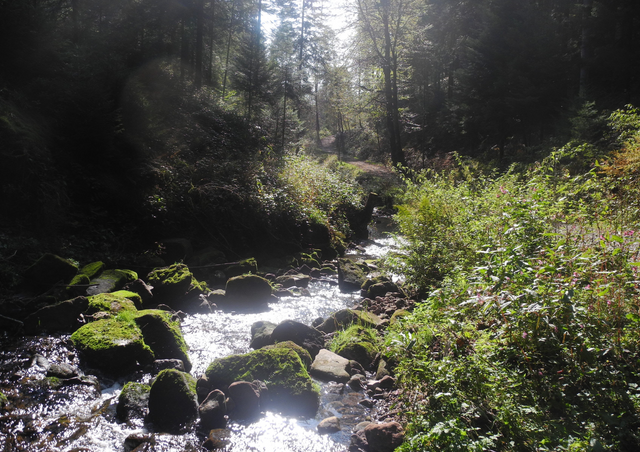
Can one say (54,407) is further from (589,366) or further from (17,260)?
(589,366)

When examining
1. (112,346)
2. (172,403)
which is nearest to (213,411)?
(172,403)

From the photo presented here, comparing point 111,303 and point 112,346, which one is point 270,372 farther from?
point 111,303

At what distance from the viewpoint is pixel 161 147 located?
1071 cm

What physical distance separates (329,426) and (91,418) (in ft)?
8.56

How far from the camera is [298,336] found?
231 inches

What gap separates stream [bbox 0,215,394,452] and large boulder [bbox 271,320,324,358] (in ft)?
2.81

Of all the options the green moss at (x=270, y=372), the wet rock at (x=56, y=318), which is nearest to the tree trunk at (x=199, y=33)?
the wet rock at (x=56, y=318)

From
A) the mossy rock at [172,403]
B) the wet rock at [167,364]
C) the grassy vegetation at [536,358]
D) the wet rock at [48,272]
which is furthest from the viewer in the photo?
the wet rock at [48,272]

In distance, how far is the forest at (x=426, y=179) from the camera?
2967 mm

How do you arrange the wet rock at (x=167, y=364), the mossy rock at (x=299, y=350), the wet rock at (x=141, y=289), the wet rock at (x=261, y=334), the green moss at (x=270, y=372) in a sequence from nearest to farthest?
the green moss at (x=270, y=372) < the wet rock at (x=167, y=364) < the mossy rock at (x=299, y=350) < the wet rock at (x=261, y=334) < the wet rock at (x=141, y=289)

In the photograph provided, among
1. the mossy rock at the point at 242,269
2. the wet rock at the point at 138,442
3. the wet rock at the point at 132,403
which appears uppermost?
the mossy rock at the point at 242,269

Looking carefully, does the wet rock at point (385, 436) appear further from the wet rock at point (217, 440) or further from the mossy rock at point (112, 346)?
the mossy rock at point (112, 346)

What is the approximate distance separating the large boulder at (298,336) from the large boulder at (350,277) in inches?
124

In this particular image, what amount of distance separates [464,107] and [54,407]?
69.8ft
